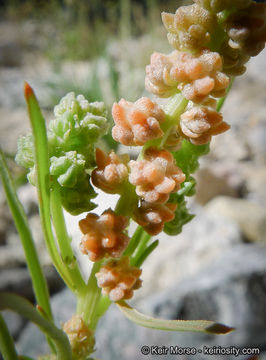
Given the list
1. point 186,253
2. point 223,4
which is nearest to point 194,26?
point 223,4

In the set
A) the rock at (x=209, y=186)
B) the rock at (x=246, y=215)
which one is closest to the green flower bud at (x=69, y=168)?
the rock at (x=246, y=215)

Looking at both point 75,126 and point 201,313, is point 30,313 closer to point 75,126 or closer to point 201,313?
point 75,126

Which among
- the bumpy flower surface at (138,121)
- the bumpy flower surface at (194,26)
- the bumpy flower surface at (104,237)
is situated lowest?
the bumpy flower surface at (104,237)

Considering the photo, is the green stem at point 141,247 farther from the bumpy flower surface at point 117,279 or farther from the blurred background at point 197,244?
the blurred background at point 197,244

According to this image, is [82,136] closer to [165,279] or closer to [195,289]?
[195,289]

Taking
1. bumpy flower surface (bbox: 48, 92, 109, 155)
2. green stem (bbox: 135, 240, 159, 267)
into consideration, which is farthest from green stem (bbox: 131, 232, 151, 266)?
bumpy flower surface (bbox: 48, 92, 109, 155)

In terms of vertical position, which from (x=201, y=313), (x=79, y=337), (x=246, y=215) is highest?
(x=79, y=337)

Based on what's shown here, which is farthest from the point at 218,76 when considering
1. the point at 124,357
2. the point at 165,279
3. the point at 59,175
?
the point at 165,279
